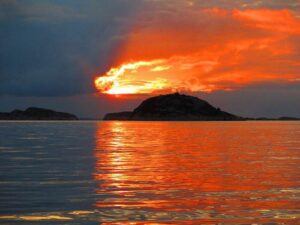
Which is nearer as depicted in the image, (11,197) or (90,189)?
(11,197)

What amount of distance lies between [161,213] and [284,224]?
5.30m

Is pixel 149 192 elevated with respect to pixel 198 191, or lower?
elevated

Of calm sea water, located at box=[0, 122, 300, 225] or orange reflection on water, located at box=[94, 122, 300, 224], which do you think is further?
orange reflection on water, located at box=[94, 122, 300, 224]

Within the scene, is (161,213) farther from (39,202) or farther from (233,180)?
(233,180)

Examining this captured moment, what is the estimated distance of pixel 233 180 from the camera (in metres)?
32.4

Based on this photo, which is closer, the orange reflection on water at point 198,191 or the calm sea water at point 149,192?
the calm sea water at point 149,192

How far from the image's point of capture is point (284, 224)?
19.1 m

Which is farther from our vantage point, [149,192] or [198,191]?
[198,191]

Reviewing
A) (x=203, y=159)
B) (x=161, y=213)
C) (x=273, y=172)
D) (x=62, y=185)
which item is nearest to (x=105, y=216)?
(x=161, y=213)

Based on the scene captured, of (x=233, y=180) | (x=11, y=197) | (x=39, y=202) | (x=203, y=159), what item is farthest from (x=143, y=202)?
(x=203, y=159)

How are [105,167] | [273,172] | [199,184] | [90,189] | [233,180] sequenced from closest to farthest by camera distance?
[90,189], [199,184], [233,180], [273,172], [105,167]

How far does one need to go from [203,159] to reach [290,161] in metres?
8.50

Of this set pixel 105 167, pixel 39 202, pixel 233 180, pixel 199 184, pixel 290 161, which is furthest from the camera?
pixel 290 161

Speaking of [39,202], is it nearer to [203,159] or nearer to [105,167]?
[105,167]
